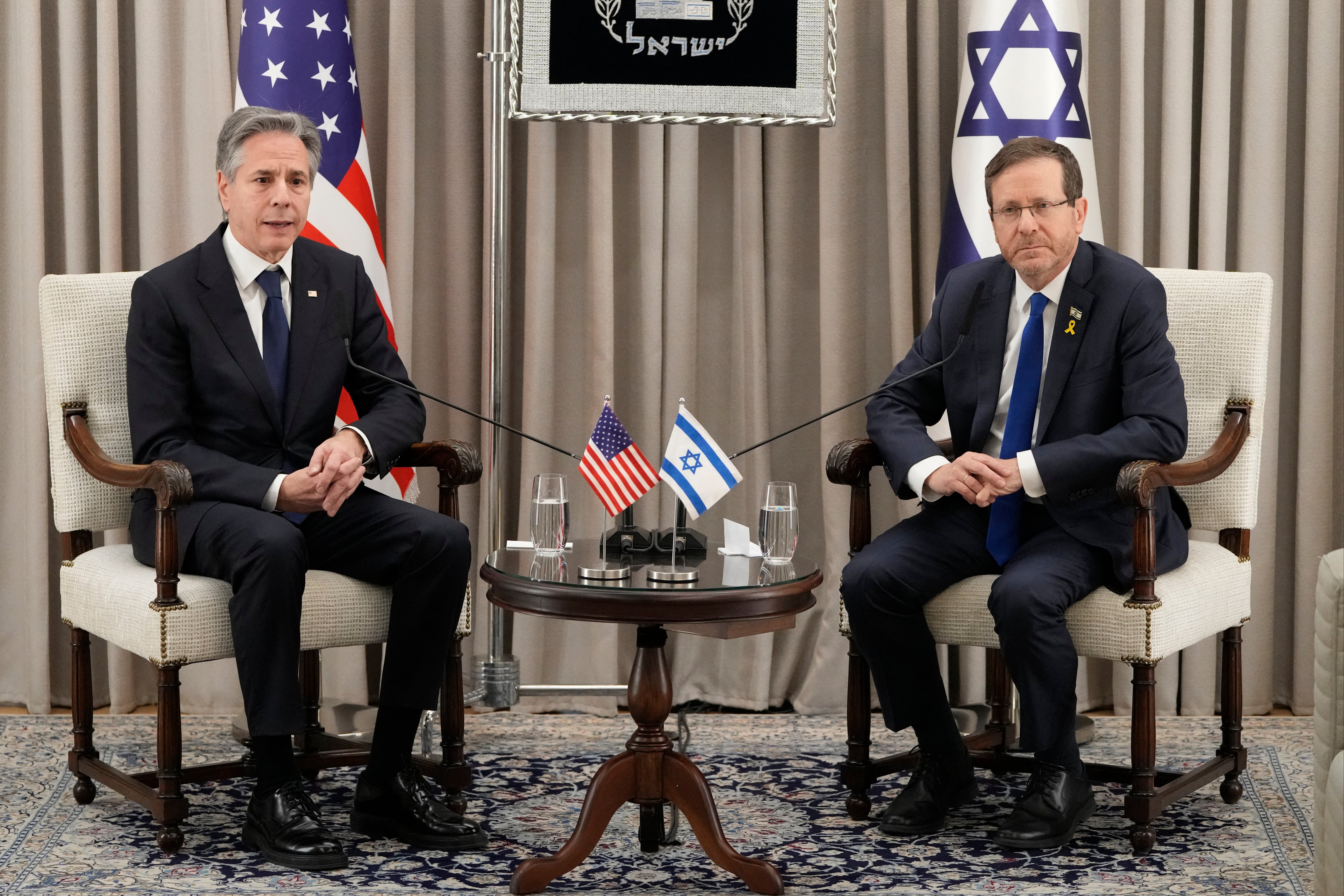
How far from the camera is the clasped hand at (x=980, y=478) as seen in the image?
9.51 ft

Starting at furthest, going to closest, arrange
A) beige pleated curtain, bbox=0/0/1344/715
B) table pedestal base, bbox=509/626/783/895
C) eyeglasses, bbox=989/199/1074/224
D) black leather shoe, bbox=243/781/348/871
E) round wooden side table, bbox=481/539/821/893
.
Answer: beige pleated curtain, bbox=0/0/1344/715 < eyeglasses, bbox=989/199/1074/224 < black leather shoe, bbox=243/781/348/871 < table pedestal base, bbox=509/626/783/895 < round wooden side table, bbox=481/539/821/893

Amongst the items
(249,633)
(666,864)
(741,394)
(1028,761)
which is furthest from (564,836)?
(741,394)

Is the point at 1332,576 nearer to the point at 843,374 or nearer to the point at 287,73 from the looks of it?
the point at 843,374

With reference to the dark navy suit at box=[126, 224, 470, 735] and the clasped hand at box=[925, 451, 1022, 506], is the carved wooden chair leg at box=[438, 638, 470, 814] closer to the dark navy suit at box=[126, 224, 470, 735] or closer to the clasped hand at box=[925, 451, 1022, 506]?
the dark navy suit at box=[126, 224, 470, 735]

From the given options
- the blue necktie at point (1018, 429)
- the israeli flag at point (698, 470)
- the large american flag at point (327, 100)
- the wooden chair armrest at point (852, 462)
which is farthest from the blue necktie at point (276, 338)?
the blue necktie at point (1018, 429)

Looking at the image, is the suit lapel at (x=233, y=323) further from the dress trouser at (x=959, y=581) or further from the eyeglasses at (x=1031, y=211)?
the eyeglasses at (x=1031, y=211)

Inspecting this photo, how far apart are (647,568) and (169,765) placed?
994 mm

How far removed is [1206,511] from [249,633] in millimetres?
2025

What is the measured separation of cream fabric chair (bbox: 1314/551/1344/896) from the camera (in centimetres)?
203

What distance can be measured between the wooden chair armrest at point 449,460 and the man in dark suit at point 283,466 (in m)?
0.06

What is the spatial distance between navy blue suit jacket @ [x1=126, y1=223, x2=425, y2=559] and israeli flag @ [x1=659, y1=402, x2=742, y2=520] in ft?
2.36

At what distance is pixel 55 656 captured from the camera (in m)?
3.99

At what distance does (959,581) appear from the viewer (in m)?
2.98

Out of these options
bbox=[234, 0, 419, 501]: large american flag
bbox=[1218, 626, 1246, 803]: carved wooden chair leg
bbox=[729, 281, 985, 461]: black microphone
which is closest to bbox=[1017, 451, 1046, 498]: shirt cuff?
bbox=[729, 281, 985, 461]: black microphone
